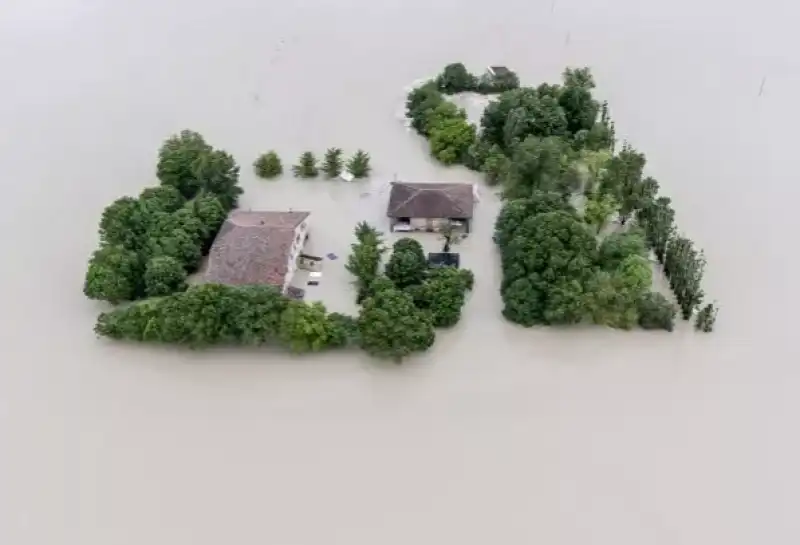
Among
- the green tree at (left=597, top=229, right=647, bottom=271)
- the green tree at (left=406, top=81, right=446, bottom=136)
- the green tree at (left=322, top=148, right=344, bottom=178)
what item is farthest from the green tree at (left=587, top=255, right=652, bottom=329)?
the green tree at (left=406, top=81, right=446, bottom=136)

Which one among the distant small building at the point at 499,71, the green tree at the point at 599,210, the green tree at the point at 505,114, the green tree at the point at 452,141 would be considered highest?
the distant small building at the point at 499,71

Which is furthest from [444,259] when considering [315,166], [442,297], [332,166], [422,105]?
[422,105]

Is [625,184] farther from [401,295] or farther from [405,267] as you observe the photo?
[401,295]

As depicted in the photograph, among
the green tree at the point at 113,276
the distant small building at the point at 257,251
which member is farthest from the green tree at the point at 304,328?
the green tree at the point at 113,276

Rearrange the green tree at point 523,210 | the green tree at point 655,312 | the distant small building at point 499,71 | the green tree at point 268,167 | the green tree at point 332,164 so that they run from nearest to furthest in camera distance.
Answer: the green tree at point 655,312 < the green tree at point 523,210 < the green tree at point 332,164 < the green tree at point 268,167 < the distant small building at point 499,71

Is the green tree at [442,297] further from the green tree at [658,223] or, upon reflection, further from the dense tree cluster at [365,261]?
the green tree at [658,223]

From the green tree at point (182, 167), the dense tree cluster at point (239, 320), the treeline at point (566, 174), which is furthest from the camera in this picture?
the green tree at point (182, 167)
